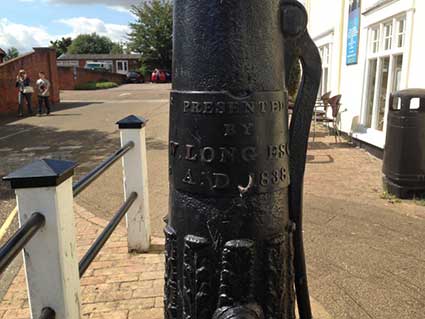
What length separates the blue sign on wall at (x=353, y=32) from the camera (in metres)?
9.84

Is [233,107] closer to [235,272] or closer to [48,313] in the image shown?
[235,272]

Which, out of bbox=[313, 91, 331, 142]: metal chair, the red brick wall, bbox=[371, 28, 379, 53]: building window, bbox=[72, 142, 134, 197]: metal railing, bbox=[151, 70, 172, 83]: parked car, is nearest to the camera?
bbox=[72, 142, 134, 197]: metal railing

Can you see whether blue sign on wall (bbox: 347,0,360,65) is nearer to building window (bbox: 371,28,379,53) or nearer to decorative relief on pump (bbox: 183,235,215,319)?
building window (bbox: 371,28,379,53)

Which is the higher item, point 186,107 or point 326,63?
point 326,63

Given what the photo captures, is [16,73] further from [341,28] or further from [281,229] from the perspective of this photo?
[281,229]

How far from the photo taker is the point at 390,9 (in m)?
8.02

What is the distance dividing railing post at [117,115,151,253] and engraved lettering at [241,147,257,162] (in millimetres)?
2581

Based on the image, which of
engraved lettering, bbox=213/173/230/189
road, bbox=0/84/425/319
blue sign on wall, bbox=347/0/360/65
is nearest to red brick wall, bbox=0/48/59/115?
road, bbox=0/84/425/319

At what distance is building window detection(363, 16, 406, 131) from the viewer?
796cm

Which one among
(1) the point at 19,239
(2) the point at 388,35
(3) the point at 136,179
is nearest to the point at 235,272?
(1) the point at 19,239

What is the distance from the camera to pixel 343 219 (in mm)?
5176

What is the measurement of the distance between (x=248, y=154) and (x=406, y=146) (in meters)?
4.88

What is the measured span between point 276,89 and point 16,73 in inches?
812

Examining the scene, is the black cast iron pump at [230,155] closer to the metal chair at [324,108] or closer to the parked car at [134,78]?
the metal chair at [324,108]
